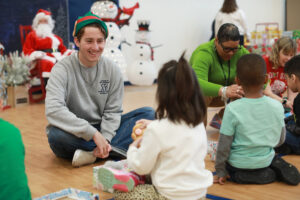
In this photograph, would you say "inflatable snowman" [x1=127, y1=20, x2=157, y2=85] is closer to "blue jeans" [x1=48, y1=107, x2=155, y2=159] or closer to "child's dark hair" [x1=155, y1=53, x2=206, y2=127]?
"blue jeans" [x1=48, y1=107, x2=155, y2=159]

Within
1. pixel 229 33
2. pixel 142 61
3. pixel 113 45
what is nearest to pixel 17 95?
pixel 113 45

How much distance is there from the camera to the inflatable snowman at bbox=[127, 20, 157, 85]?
5676 millimetres

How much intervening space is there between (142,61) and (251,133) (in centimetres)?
402

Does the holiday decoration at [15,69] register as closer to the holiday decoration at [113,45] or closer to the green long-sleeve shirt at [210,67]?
the holiday decoration at [113,45]

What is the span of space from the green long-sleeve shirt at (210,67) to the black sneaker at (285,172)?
2.45ft

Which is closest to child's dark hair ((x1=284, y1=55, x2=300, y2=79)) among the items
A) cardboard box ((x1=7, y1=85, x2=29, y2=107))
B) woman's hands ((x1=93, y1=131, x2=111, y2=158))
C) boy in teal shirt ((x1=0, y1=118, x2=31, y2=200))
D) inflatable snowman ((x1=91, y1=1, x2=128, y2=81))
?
woman's hands ((x1=93, y1=131, x2=111, y2=158))

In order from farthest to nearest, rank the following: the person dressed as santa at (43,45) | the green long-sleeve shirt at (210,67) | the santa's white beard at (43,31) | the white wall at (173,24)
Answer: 1. the white wall at (173,24)
2. the santa's white beard at (43,31)
3. the person dressed as santa at (43,45)
4. the green long-sleeve shirt at (210,67)

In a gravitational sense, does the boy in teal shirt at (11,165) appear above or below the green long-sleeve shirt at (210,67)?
below

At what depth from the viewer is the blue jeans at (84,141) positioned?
2105 millimetres

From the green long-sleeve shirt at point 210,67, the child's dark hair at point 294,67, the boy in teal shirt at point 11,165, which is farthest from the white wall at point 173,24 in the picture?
the boy in teal shirt at point 11,165

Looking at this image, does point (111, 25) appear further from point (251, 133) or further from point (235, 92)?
point (251, 133)

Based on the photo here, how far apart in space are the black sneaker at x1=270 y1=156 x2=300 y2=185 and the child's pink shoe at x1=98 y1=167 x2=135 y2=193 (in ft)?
2.57

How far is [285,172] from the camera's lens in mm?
1825

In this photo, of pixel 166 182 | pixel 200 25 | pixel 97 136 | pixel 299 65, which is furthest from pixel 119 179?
pixel 200 25
